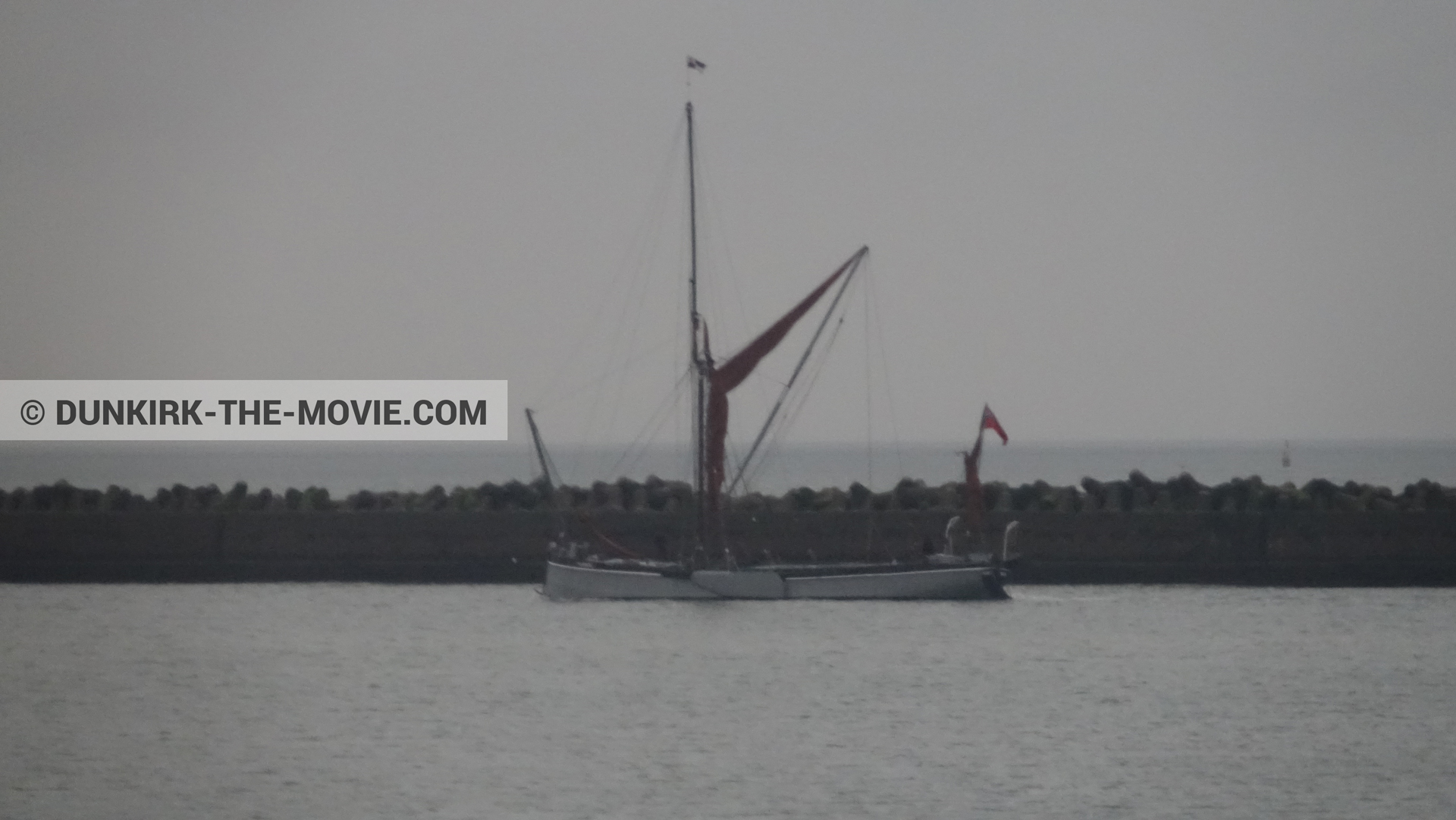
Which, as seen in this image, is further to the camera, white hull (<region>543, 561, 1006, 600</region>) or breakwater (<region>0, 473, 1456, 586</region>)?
breakwater (<region>0, 473, 1456, 586</region>)

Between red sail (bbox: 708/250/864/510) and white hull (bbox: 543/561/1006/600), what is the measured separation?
1469mm

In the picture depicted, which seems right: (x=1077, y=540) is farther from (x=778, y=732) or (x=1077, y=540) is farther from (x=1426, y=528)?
(x=778, y=732)

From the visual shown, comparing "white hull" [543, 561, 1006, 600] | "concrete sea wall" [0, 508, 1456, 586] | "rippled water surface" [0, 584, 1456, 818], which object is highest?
"concrete sea wall" [0, 508, 1456, 586]

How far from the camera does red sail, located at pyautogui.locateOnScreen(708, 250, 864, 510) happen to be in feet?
148

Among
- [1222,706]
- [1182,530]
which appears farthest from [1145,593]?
[1222,706]

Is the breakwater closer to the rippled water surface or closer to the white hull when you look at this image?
the rippled water surface

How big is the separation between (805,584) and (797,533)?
6.46 ft

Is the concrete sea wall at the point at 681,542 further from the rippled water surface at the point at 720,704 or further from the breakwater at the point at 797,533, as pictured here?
the rippled water surface at the point at 720,704

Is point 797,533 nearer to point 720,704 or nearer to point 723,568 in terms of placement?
point 723,568

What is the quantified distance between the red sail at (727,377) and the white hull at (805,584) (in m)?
1.47

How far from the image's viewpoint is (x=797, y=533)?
4709 cm

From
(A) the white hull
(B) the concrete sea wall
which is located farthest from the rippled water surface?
(B) the concrete sea wall

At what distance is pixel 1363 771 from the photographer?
2897 centimetres

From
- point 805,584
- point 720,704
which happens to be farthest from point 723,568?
point 720,704
